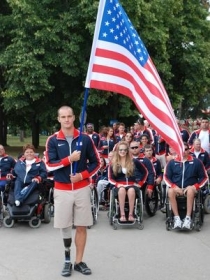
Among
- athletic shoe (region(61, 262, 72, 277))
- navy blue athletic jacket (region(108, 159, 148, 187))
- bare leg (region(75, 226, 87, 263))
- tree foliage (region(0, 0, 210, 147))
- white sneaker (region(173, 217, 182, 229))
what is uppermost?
tree foliage (region(0, 0, 210, 147))

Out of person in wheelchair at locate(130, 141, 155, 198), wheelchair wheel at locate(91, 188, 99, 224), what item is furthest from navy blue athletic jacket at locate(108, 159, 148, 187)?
wheelchair wheel at locate(91, 188, 99, 224)

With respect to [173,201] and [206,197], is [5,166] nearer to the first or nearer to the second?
[173,201]

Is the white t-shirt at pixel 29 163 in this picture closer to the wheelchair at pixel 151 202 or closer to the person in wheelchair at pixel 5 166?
the person in wheelchair at pixel 5 166

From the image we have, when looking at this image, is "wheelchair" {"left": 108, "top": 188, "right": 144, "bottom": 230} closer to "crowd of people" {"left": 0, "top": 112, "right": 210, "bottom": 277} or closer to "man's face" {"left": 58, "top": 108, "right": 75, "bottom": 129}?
"crowd of people" {"left": 0, "top": 112, "right": 210, "bottom": 277}

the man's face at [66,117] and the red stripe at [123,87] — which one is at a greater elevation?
the red stripe at [123,87]

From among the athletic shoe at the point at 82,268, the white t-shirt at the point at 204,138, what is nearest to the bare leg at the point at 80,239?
the athletic shoe at the point at 82,268

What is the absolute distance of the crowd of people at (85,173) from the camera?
4.90 metres

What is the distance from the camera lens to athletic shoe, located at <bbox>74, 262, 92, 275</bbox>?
496 centimetres

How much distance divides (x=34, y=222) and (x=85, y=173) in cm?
288

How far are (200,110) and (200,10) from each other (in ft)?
99.9

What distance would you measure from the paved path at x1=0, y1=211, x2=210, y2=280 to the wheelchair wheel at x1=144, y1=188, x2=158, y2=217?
499 mm

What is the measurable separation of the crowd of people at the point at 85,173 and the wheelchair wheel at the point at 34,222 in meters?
0.34

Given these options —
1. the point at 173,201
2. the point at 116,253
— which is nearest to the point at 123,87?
the point at 116,253

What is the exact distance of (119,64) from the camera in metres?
4.85
